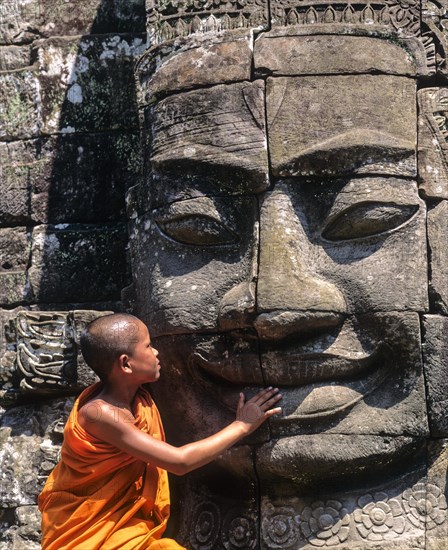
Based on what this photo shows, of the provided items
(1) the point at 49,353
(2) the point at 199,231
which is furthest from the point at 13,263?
(2) the point at 199,231

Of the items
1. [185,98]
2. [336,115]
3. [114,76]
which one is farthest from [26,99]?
[336,115]

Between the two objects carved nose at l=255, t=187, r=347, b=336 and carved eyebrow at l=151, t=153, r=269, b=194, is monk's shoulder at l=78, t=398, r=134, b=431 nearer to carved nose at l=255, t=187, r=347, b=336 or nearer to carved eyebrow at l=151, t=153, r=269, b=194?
carved nose at l=255, t=187, r=347, b=336

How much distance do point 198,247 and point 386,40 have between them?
4.06 feet

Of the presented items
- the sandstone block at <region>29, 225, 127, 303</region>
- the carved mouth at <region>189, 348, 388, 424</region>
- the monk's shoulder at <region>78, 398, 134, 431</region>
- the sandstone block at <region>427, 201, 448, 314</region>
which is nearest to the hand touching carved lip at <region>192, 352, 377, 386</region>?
the carved mouth at <region>189, 348, 388, 424</region>

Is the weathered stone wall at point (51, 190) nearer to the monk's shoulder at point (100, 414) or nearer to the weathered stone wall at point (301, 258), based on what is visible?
the weathered stone wall at point (301, 258)

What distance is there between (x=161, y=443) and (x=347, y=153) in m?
1.47

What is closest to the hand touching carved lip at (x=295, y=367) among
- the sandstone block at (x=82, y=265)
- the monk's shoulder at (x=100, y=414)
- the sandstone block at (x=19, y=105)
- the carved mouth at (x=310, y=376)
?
the carved mouth at (x=310, y=376)

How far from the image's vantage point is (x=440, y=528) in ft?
19.4

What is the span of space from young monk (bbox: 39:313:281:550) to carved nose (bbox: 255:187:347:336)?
14.3 inches

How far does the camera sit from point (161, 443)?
18.4 feet

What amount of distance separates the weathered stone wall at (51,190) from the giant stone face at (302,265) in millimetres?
807

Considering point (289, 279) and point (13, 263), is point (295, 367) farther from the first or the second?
point (13, 263)

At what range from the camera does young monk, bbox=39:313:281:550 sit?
5.61m

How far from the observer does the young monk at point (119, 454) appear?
5609mm
